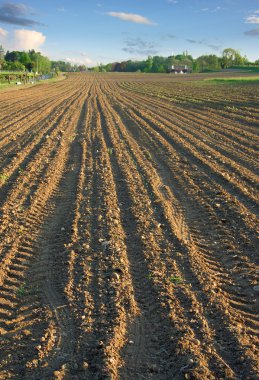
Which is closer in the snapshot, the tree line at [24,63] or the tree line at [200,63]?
the tree line at [24,63]

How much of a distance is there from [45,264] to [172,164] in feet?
21.5

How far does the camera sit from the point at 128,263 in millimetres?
6340

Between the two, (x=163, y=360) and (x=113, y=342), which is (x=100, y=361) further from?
(x=163, y=360)

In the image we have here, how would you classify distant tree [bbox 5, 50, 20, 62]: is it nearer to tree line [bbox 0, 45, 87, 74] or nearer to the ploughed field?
tree line [bbox 0, 45, 87, 74]

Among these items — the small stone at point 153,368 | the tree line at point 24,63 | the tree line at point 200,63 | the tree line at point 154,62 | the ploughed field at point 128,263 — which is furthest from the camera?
the tree line at point 200,63

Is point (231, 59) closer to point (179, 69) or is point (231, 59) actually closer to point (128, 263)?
point (179, 69)

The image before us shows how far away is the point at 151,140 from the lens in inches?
610

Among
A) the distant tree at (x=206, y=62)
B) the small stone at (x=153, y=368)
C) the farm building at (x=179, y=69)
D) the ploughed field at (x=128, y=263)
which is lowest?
the small stone at (x=153, y=368)

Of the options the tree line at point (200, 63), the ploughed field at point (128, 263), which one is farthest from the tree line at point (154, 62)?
the ploughed field at point (128, 263)

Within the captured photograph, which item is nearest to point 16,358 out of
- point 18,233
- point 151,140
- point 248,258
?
point 18,233

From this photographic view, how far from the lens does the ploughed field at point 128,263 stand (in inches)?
174

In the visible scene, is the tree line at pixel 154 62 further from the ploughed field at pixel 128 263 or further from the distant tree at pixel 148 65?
the ploughed field at pixel 128 263

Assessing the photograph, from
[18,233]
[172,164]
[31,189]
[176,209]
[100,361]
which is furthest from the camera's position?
[172,164]

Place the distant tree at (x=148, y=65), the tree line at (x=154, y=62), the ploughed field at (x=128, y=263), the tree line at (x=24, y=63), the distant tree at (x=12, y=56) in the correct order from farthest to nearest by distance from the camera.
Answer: the distant tree at (x=148, y=65)
the distant tree at (x=12, y=56)
the tree line at (x=154, y=62)
the tree line at (x=24, y=63)
the ploughed field at (x=128, y=263)
